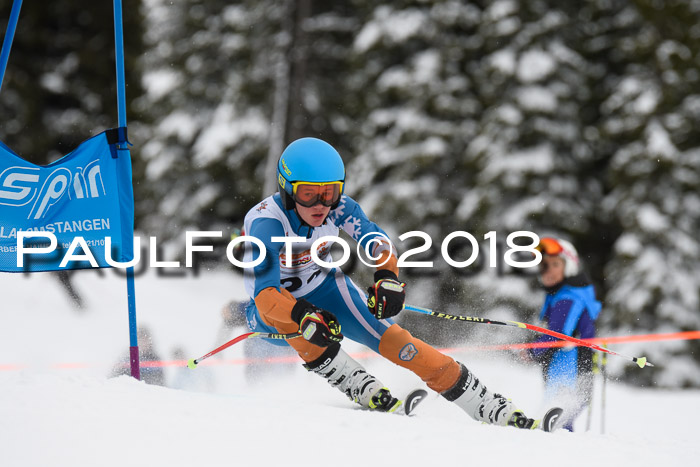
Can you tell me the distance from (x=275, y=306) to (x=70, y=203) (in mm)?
1873

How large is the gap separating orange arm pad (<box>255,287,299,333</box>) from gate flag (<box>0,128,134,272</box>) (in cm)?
134

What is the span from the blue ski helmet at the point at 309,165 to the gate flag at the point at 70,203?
135cm

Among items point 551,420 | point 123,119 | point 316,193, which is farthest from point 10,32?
point 551,420

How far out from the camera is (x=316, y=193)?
4.52 meters

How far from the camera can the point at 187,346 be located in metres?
9.41

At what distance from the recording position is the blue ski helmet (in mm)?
4469

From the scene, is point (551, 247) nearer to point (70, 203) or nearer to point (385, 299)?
point (385, 299)

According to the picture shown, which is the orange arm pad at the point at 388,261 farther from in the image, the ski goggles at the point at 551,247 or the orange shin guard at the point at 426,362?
the ski goggles at the point at 551,247

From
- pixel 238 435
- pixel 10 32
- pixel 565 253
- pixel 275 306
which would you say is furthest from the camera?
pixel 565 253

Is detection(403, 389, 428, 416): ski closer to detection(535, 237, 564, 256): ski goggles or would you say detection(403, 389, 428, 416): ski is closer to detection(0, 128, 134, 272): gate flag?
detection(535, 237, 564, 256): ski goggles

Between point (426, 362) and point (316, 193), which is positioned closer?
point (316, 193)

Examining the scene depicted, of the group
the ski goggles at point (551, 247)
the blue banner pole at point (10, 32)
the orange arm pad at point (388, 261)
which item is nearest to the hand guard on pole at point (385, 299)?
the orange arm pad at point (388, 261)

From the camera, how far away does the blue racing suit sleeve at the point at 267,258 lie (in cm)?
441

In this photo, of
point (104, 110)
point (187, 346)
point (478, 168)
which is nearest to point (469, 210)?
point (478, 168)
